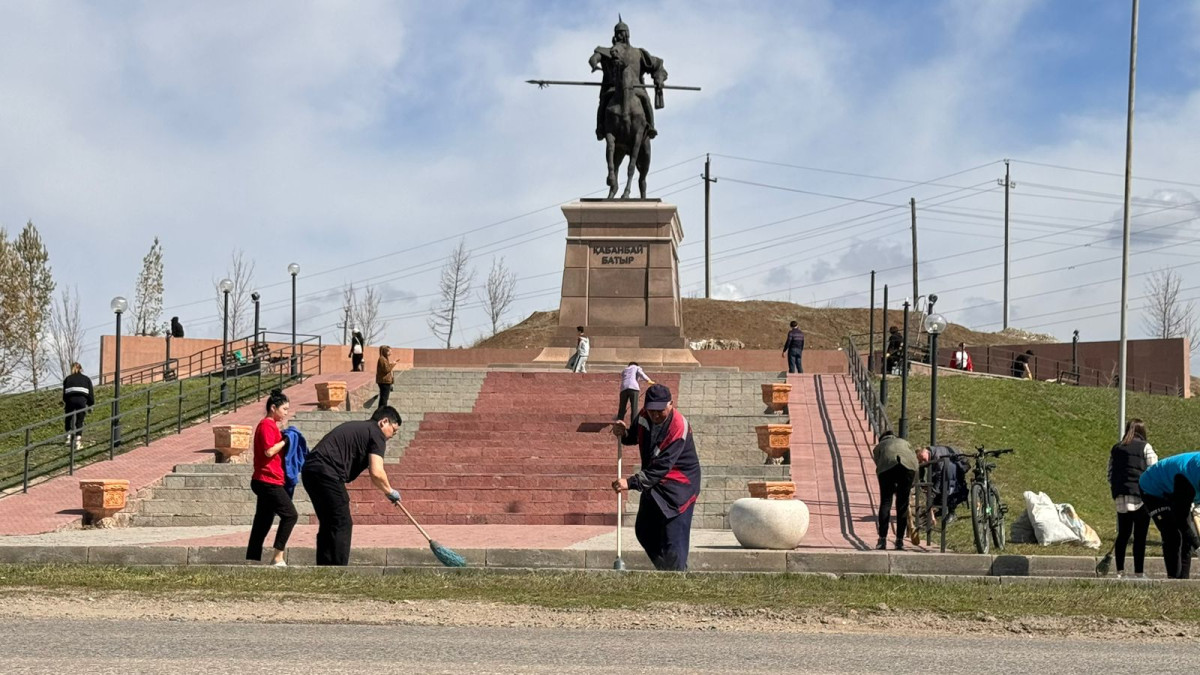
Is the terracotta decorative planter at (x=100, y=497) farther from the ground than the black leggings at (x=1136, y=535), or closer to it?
closer to it

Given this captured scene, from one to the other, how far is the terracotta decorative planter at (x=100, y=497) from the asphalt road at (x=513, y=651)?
10252 mm

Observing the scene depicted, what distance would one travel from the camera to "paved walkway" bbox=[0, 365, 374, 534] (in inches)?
753

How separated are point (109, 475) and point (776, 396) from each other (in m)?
10.7

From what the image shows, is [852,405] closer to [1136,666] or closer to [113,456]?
[113,456]

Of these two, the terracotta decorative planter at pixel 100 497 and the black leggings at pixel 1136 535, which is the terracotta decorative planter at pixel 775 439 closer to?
the terracotta decorative planter at pixel 100 497

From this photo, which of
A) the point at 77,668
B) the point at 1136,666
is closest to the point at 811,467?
the point at 1136,666

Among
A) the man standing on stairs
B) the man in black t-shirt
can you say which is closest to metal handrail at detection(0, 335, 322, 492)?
the man in black t-shirt

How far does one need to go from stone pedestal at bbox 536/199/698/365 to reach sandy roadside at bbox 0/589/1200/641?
2376 cm

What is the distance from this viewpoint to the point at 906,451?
1630 cm

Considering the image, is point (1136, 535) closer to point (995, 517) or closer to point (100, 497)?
point (995, 517)

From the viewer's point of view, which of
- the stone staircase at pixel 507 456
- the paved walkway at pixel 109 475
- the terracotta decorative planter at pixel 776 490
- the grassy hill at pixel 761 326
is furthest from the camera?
the grassy hill at pixel 761 326

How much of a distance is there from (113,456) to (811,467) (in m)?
10.1

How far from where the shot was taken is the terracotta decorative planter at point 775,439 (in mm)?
22250

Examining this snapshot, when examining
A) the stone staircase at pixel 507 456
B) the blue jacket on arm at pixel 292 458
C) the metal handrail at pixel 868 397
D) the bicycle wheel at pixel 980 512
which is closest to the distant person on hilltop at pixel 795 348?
the metal handrail at pixel 868 397
